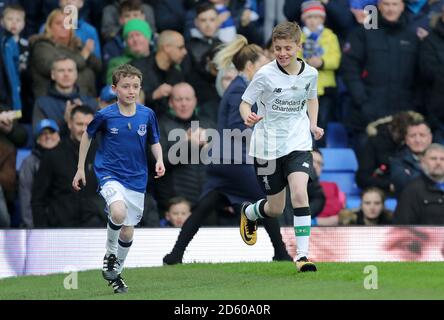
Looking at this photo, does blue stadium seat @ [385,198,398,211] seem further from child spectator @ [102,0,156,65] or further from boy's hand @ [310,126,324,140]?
boy's hand @ [310,126,324,140]

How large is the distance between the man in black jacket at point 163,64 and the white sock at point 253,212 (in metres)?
4.60

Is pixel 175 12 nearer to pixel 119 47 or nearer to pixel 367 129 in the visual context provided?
pixel 119 47

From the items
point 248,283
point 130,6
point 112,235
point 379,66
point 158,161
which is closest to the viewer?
point 112,235

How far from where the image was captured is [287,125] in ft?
42.3

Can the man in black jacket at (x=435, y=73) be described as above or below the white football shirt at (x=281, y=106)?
above

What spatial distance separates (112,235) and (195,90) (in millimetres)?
6797

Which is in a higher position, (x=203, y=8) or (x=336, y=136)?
(x=203, y=8)

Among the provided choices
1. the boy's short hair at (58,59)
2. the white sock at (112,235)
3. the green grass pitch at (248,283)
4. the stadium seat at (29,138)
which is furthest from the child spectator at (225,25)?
the white sock at (112,235)

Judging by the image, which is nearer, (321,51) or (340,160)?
(321,51)

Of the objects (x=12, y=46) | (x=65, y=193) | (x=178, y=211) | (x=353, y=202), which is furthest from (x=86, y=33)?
(x=353, y=202)

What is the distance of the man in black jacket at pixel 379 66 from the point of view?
19188mm

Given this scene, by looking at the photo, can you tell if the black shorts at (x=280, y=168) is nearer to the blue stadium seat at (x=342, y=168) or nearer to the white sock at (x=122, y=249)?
the white sock at (x=122, y=249)

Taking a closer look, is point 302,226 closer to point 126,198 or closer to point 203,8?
point 126,198
